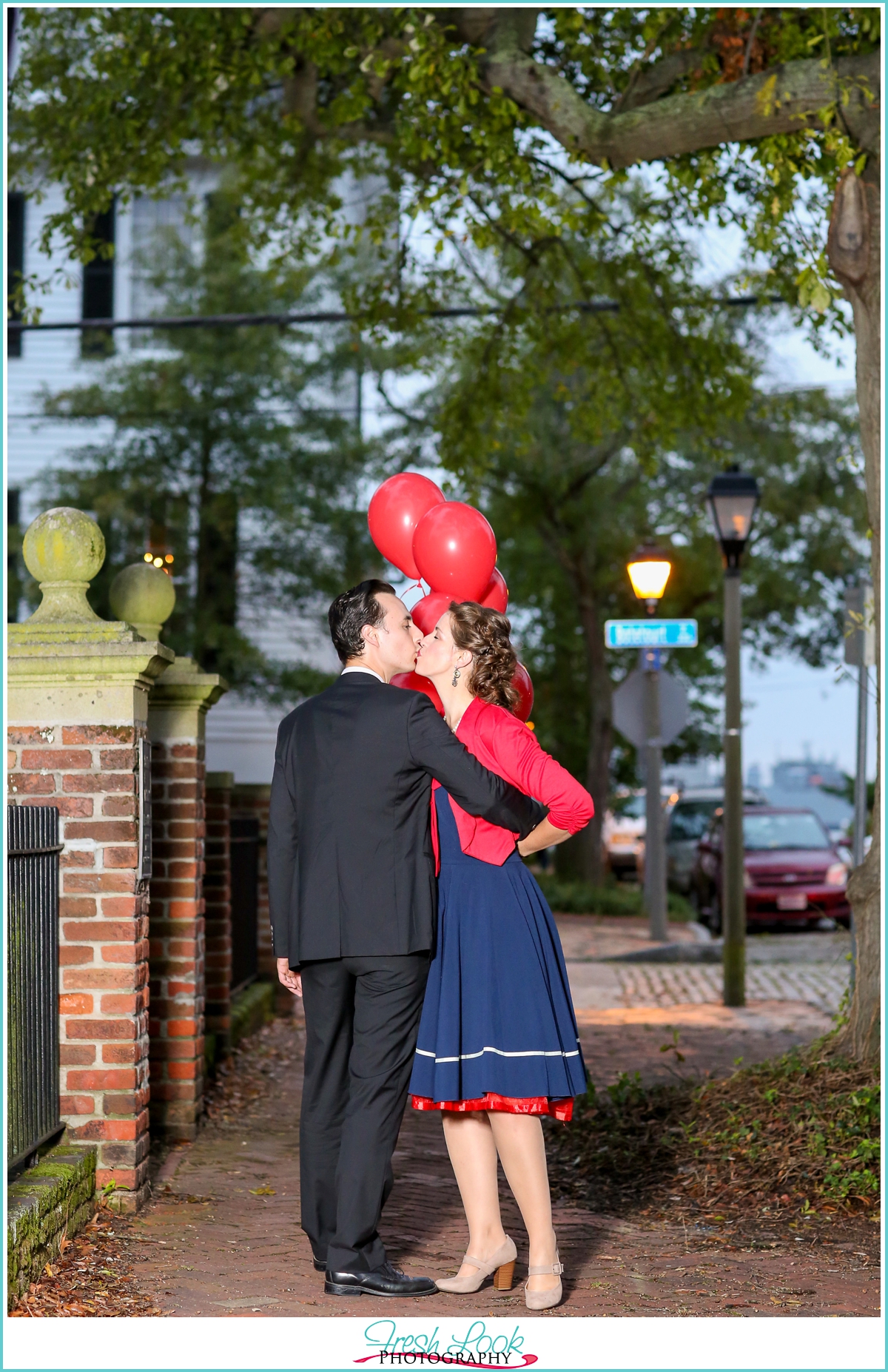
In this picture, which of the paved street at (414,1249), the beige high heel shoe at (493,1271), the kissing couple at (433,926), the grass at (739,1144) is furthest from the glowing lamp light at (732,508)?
the beige high heel shoe at (493,1271)

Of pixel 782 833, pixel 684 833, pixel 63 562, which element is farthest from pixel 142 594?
pixel 684 833

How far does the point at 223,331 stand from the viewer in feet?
57.5

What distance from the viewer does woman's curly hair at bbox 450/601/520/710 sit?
4.19m

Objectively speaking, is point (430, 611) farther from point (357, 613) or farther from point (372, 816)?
point (372, 816)

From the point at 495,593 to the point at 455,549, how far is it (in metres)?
0.42

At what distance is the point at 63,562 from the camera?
5.01m

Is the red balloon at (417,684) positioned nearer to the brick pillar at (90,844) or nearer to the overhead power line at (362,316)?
the brick pillar at (90,844)

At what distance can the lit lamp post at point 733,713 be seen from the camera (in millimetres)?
10750

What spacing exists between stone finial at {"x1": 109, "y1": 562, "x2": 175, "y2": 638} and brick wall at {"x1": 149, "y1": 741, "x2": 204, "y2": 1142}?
455mm

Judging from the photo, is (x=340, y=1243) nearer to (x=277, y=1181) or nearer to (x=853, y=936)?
(x=277, y=1181)

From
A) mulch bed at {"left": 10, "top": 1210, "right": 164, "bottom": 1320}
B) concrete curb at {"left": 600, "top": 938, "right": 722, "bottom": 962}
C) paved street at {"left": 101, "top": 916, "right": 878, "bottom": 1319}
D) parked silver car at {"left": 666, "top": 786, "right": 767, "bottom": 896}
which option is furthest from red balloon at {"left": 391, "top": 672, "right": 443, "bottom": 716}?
parked silver car at {"left": 666, "top": 786, "right": 767, "bottom": 896}

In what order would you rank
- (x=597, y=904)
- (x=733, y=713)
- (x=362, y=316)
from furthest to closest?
(x=597, y=904) < (x=733, y=713) < (x=362, y=316)

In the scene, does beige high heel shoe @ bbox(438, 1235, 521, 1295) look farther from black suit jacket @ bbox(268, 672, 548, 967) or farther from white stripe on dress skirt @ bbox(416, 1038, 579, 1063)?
black suit jacket @ bbox(268, 672, 548, 967)

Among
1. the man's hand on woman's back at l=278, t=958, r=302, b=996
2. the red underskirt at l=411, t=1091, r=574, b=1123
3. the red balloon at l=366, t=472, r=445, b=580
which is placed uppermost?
the red balloon at l=366, t=472, r=445, b=580
